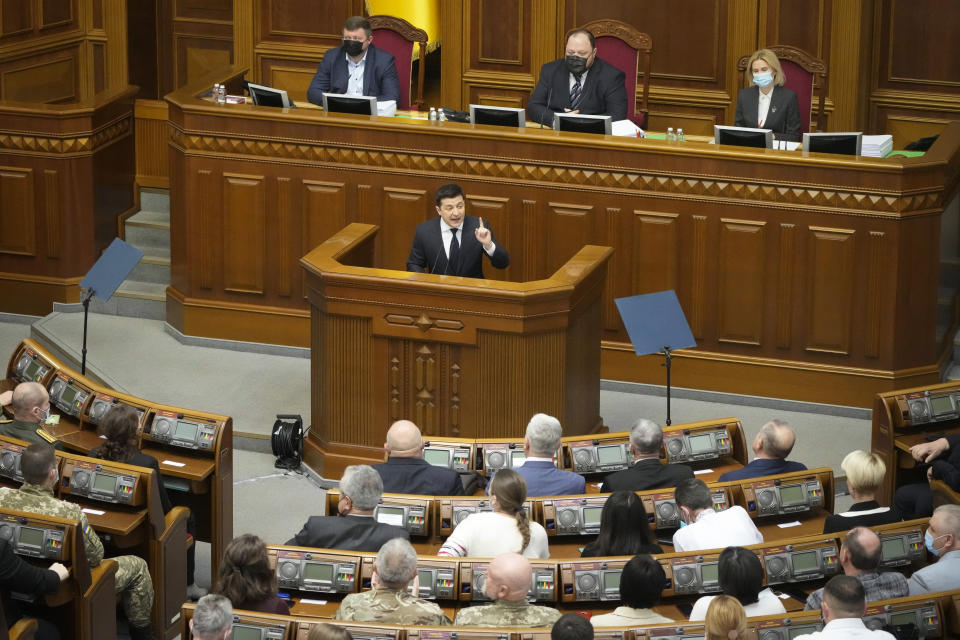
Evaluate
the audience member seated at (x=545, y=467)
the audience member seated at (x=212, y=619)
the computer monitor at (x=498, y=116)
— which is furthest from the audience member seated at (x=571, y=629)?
the computer monitor at (x=498, y=116)

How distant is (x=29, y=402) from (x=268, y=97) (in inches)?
135

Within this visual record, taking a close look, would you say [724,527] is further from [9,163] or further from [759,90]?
[9,163]

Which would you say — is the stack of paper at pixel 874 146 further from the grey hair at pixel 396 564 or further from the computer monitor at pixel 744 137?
the grey hair at pixel 396 564

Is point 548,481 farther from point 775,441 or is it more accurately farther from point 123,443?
point 123,443

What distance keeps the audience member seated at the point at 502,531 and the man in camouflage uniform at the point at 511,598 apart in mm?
627

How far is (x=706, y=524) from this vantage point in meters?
5.66

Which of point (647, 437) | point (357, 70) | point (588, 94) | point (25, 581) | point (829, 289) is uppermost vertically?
point (357, 70)

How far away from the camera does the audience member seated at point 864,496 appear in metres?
5.86

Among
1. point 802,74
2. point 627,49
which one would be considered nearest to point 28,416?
point 627,49

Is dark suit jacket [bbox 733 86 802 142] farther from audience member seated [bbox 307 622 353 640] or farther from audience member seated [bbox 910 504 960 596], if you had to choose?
audience member seated [bbox 307 622 353 640]

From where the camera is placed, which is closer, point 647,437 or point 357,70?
point 647,437

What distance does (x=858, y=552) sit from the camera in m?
5.24

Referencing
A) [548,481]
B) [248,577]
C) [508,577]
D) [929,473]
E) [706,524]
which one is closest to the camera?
[508,577]

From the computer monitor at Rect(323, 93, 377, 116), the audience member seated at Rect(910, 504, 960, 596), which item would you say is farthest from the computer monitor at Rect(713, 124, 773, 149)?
the audience member seated at Rect(910, 504, 960, 596)
